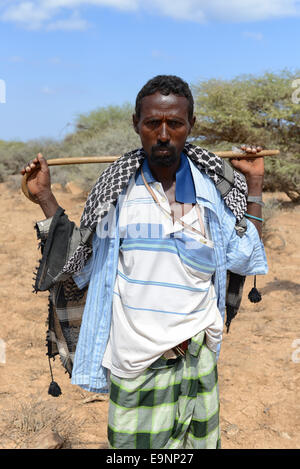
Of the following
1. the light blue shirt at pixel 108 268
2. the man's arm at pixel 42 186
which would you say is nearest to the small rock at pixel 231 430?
the light blue shirt at pixel 108 268

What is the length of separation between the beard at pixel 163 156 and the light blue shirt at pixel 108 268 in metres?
0.19

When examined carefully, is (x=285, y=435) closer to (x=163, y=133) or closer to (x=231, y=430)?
(x=231, y=430)

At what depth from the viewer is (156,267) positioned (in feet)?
5.75

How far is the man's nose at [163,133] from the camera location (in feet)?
5.63

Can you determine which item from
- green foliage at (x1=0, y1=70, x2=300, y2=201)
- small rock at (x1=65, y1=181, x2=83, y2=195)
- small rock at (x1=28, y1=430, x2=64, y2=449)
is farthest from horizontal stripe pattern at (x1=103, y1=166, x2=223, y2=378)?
small rock at (x1=65, y1=181, x2=83, y2=195)

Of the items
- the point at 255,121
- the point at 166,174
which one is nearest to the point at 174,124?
the point at 166,174

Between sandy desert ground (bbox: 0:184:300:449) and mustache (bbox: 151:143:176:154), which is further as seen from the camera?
sandy desert ground (bbox: 0:184:300:449)

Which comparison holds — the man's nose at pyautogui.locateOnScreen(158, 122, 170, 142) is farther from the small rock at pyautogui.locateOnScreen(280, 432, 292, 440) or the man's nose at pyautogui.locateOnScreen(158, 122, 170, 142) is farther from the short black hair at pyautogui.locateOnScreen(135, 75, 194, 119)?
the small rock at pyautogui.locateOnScreen(280, 432, 292, 440)

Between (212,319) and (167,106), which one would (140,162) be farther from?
(212,319)

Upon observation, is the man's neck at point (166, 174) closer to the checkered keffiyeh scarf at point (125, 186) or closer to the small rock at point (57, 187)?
the checkered keffiyeh scarf at point (125, 186)

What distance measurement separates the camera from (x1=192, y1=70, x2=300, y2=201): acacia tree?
10195mm

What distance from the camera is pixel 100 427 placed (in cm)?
325

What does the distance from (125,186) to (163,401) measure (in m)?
0.89
